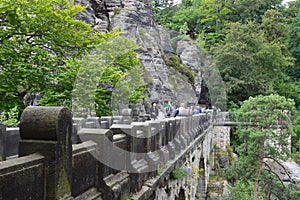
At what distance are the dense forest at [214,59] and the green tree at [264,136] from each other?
5cm

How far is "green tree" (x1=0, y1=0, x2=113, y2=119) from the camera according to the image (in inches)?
321

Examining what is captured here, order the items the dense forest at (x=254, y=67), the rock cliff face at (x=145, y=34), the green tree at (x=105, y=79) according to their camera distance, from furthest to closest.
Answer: the rock cliff face at (x=145, y=34), the dense forest at (x=254, y=67), the green tree at (x=105, y=79)

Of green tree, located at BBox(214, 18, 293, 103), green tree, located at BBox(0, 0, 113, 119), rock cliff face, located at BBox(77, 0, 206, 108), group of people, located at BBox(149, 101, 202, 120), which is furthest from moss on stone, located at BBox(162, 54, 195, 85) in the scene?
green tree, located at BBox(0, 0, 113, 119)

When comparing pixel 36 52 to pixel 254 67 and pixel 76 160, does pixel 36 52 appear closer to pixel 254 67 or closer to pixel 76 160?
pixel 76 160

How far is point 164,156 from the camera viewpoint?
233 inches

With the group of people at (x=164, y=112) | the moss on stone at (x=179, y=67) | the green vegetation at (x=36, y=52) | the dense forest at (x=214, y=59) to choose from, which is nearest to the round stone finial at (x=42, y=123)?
the green vegetation at (x=36, y=52)

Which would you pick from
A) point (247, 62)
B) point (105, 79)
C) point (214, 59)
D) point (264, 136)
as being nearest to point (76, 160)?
point (105, 79)

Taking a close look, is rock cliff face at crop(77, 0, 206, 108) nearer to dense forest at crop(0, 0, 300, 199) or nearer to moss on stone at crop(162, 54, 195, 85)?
moss on stone at crop(162, 54, 195, 85)

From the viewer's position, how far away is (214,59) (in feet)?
102

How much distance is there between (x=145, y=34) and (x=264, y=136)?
41.1 ft

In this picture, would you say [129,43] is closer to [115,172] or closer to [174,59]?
[115,172]

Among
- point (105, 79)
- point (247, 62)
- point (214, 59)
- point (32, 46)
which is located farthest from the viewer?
point (214, 59)

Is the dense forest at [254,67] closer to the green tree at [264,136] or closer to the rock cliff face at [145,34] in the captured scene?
the green tree at [264,136]

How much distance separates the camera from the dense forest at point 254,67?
16609mm
